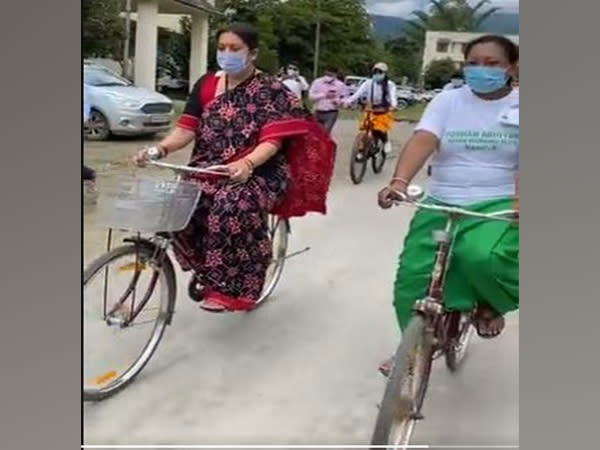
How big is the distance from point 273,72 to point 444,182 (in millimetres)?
571

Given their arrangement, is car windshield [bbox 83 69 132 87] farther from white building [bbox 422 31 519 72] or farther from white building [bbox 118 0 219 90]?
white building [bbox 422 31 519 72]

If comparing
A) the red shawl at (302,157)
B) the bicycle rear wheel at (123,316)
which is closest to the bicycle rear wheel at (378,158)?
the red shawl at (302,157)

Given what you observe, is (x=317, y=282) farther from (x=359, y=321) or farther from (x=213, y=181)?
(x=213, y=181)

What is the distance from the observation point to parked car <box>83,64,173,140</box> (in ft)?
8.77

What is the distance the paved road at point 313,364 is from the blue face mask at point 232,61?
34 cm

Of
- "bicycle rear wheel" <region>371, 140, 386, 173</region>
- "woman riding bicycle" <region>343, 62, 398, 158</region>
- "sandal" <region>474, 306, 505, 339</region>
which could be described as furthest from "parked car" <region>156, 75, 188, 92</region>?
"sandal" <region>474, 306, 505, 339</region>

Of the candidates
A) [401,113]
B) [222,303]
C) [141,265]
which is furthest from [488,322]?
[141,265]

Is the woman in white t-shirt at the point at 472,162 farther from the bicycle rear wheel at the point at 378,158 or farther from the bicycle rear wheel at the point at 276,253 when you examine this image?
the bicycle rear wheel at the point at 276,253

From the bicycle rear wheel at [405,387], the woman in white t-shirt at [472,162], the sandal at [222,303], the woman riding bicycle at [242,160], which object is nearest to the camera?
the bicycle rear wheel at [405,387]

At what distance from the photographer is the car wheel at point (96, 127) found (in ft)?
8.78

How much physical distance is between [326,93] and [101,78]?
63 centimetres

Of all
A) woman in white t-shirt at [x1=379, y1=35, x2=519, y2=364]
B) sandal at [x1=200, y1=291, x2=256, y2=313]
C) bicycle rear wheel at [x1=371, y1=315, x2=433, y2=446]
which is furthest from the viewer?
sandal at [x1=200, y1=291, x2=256, y2=313]

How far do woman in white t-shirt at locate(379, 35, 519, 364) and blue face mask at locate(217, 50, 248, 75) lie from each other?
514mm
